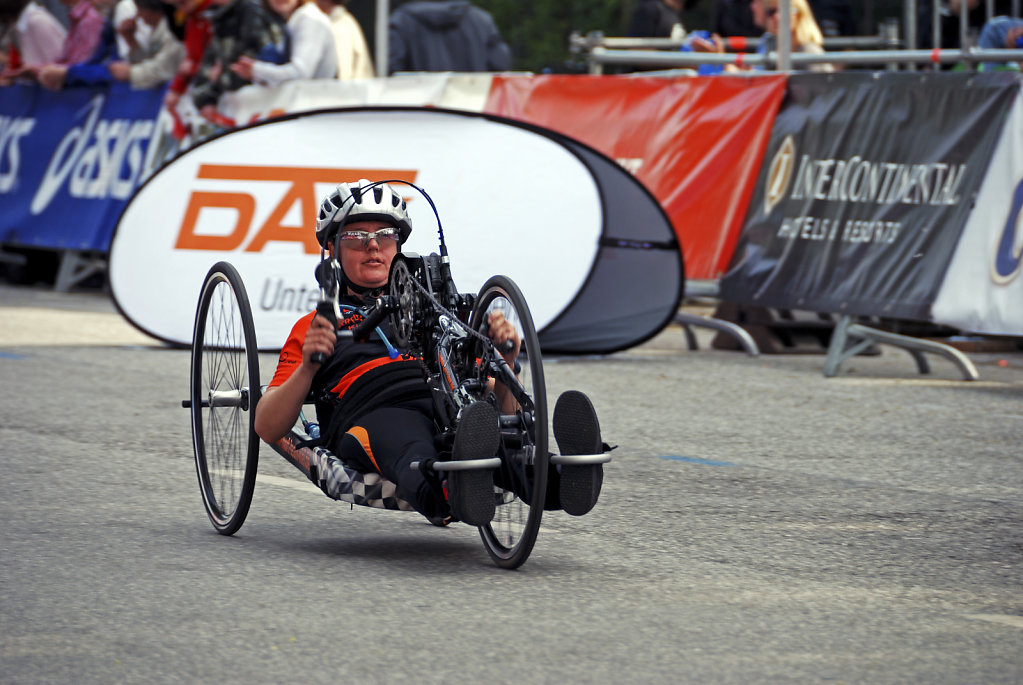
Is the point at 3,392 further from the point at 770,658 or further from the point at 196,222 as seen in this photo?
the point at 770,658

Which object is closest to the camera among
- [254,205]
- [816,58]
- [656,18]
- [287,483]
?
[287,483]

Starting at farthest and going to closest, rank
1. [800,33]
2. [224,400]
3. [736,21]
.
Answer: [736,21]
[800,33]
[224,400]

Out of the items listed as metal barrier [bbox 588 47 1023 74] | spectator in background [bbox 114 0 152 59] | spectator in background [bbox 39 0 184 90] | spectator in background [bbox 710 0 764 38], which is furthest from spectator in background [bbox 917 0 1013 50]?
spectator in background [bbox 114 0 152 59]

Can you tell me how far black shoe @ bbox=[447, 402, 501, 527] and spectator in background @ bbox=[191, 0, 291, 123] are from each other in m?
9.73

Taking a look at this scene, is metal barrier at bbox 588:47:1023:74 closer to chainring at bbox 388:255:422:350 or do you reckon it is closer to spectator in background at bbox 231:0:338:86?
spectator in background at bbox 231:0:338:86

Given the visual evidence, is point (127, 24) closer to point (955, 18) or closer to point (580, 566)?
point (955, 18)

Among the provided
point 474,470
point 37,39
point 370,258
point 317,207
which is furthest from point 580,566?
point 37,39

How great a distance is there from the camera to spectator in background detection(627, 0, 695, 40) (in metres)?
15.5

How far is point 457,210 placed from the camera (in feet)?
36.4

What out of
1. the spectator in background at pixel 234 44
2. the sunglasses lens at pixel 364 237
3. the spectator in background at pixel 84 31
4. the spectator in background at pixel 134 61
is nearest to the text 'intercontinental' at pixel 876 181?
the spectator in background at pixel 234 44

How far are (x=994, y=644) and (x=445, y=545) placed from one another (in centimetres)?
188

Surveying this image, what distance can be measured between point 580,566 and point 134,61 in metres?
11.6

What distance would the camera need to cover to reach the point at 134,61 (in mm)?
15781

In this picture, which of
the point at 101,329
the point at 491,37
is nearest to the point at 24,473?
the point at 101,329
